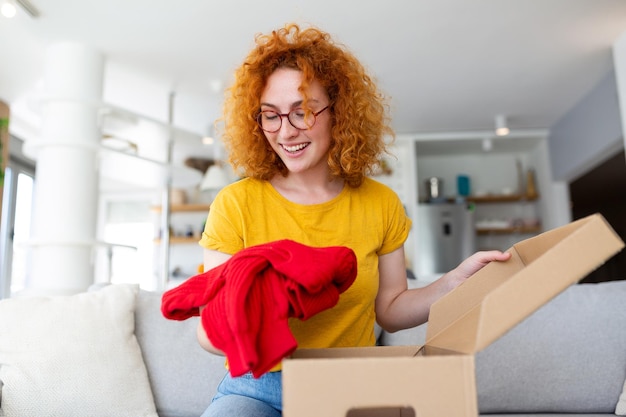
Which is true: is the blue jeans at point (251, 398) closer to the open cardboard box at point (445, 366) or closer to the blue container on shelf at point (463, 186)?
the open cardboard box at point (445, 366)

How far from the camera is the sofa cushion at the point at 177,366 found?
1.75 m

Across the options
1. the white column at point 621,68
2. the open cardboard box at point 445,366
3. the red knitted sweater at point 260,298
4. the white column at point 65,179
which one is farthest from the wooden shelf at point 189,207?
the open cardboard box at point 445,366

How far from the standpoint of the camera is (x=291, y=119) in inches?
44.8

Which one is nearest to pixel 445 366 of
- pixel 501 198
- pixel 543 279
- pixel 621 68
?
pixel 543 279

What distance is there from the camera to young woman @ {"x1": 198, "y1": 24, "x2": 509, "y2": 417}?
1122 millimetres

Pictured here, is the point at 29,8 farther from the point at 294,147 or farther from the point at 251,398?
the point at 251,398

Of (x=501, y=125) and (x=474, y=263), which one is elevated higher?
(x=501, y=125)

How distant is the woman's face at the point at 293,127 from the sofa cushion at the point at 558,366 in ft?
3.05

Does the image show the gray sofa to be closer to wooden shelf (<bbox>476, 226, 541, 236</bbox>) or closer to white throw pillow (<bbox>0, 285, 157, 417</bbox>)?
white throw pillow (<bbox>0, 285, 157, 417</bbox>)

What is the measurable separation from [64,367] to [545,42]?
384cm

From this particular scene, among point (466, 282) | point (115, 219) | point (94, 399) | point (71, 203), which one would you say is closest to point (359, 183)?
point (466, 282)

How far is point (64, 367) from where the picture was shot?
162 centimetres

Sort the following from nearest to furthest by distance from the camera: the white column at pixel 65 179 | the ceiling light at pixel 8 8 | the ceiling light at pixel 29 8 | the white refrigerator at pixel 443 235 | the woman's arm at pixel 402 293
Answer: the woman's arm at pixel 402 293 → the ceiling light at pixel 8 8 → the ceiling light at pixel 29 8 → the white column at pixel 65 179 → the white refrigerator at pixel 443 235

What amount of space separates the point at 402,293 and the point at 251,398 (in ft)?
1.41
